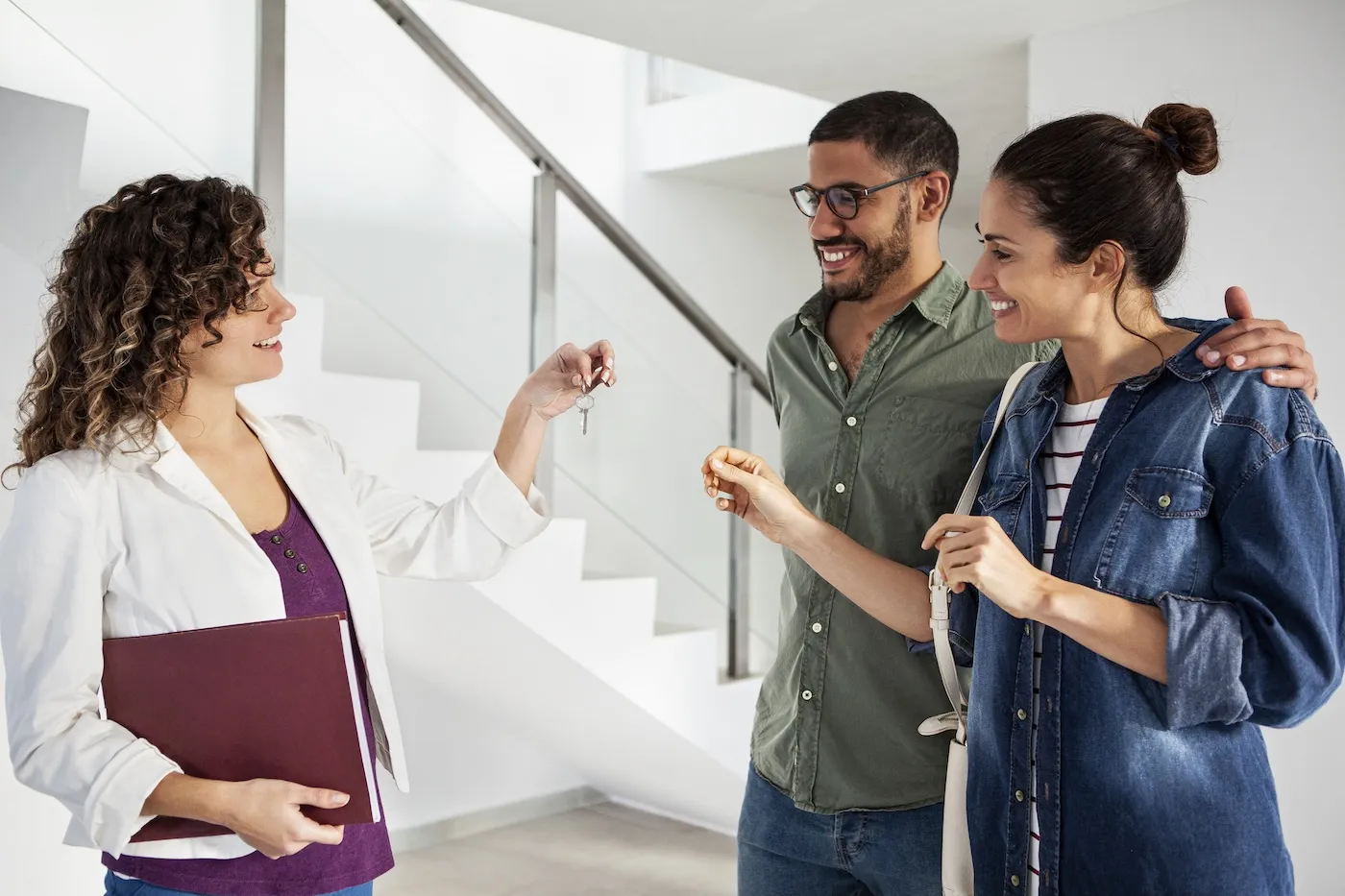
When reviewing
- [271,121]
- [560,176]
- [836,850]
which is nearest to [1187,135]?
[836,850]

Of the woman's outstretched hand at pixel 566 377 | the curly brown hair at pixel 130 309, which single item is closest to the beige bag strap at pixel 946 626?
the woman's outstretched hand at pixel 566 377

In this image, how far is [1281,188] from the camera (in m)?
3.33

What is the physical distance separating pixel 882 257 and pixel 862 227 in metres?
0.05

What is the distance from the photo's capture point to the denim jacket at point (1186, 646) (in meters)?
1.18

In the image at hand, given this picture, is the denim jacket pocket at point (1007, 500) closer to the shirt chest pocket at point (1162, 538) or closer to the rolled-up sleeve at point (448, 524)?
the shirt chest pocket at point (1162, 538)

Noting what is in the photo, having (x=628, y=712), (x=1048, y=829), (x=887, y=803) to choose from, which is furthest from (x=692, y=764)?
(x=1048, y=829)

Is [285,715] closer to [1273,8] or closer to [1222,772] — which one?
[1222,772]

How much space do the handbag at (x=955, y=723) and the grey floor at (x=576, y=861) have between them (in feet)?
9.63

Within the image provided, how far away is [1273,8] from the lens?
3312mm

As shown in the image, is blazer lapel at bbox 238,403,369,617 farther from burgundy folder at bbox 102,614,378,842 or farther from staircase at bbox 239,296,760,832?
staircase at bbox 239,296,760,832

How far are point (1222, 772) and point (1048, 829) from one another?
20cm

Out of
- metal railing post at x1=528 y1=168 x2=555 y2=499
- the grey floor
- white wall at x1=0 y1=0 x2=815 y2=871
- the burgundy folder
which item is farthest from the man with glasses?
the grey floor

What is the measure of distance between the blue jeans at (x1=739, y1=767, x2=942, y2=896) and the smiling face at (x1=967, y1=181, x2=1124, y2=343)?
2.15 ft

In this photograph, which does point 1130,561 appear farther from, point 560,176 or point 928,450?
point 560,176
